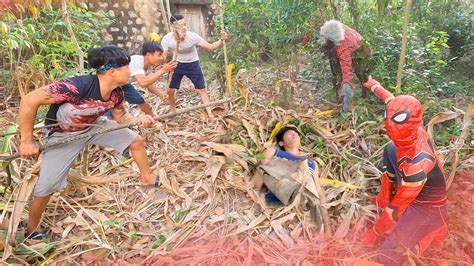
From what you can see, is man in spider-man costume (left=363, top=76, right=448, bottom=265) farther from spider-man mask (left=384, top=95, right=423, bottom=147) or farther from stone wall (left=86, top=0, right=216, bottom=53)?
stone wall (left=86, top=0, right=216, bottom=53)

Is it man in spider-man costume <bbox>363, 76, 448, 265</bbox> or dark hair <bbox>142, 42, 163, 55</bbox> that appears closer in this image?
man in spider-man costume <bbox>363, 76, 448, 265</bbox>

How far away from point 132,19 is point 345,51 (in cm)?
455

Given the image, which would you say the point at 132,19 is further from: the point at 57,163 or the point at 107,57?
the point at 57,163

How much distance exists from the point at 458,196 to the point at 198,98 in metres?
3.38

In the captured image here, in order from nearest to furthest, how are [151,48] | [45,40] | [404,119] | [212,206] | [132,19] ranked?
[404,119] → [212,206] → [151,48] → [45,40] → [132,19]

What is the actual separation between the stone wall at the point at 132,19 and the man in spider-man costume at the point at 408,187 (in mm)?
5603

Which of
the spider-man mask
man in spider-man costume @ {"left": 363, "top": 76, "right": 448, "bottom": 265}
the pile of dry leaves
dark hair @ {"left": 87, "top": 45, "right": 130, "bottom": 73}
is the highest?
dark hair @ {"left": 87, "top": 45, "right": 130, "bottom": 73}

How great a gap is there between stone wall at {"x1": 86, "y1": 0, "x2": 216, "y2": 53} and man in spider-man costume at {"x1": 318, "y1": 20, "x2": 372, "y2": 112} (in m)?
3.46

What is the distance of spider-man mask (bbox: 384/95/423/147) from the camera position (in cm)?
207

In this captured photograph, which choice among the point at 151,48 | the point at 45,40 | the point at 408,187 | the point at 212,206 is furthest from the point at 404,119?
the point at 45,40

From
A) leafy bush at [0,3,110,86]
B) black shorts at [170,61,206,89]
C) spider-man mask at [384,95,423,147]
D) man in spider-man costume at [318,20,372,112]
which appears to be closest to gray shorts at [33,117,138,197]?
black shorts at [170,61,206,89]

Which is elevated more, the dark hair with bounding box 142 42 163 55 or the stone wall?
the dark hair with bounding box 142 42 163 55

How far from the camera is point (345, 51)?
439 centimetres

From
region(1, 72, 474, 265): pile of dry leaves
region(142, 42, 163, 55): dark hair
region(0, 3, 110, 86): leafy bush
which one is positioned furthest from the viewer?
region(0, 3, 110, 86): leafy bush
